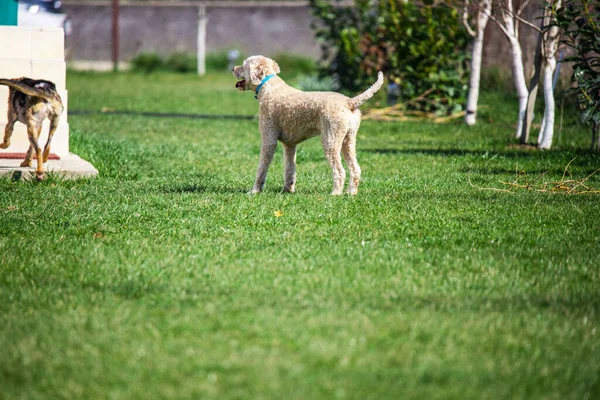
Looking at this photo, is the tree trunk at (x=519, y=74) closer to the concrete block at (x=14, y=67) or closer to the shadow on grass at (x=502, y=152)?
the shadow on grass at (x=502, y=152)

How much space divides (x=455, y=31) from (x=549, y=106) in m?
4.46

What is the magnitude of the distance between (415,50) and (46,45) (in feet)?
23.5

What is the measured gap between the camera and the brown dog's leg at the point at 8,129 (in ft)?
24.9

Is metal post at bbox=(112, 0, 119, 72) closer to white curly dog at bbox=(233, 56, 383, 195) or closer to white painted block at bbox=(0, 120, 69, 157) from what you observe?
white painted block at bbox=(0, 120, 69, 157)

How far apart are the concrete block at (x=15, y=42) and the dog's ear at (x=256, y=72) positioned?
3.07m

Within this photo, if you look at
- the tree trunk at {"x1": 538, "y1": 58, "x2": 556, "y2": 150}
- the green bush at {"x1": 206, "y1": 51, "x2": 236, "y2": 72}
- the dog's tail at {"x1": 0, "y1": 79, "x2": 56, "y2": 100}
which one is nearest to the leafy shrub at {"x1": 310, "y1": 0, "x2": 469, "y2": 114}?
the tree trunk at {"x1": 538, "y1": 58, "x2": 556, "y2": 150}

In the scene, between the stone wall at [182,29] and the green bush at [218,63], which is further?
the stone wall at [182,29]

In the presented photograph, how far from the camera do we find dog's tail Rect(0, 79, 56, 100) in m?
7.23

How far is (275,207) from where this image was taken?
6312 millimetres

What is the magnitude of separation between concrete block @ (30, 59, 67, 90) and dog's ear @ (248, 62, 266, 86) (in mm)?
2685

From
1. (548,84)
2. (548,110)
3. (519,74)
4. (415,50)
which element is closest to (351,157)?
(548,110)

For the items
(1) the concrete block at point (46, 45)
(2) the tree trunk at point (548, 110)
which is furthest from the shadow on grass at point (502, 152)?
(1) the concrete block at point (46, 45)

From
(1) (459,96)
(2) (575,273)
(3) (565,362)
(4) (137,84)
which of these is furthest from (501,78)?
(3) (565,362)

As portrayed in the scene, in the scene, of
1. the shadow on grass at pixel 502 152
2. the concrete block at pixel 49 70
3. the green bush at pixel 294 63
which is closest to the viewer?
the concrete block at pixel 49 70
